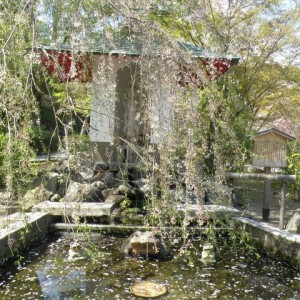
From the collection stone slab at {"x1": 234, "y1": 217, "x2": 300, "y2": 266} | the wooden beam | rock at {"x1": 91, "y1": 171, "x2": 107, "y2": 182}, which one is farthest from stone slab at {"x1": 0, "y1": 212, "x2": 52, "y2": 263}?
the wooden beam

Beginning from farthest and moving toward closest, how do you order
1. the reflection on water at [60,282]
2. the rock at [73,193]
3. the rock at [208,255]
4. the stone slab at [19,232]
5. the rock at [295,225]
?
1. the rock at [295,225]
2. the rock at [208,255]
3. the stone slab at [19,232]
4. the reflection on water at [60,282]
5. the rock at [73,193]

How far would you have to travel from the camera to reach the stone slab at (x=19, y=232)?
3.97m

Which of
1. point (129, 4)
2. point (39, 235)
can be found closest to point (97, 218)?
point (39, 235)

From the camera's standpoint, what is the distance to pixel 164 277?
399 cm

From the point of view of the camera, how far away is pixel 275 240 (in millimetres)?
4629

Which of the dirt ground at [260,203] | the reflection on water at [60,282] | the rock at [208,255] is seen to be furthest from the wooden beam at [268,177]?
the reflection on water at [60,282]

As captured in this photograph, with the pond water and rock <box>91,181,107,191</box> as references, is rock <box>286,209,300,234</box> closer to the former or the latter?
the pond water

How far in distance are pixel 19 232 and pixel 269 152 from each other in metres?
5.64

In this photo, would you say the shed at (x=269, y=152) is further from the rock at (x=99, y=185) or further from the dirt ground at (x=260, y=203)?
the rock at (x=99, y=185)

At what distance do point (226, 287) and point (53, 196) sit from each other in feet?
11.9

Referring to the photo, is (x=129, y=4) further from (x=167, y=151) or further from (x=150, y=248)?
(x=150, y=248)

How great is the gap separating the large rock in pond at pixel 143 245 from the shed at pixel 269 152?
358 centimetres

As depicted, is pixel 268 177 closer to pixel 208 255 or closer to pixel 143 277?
pixel 208 255

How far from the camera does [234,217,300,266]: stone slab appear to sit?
433 centimetres
